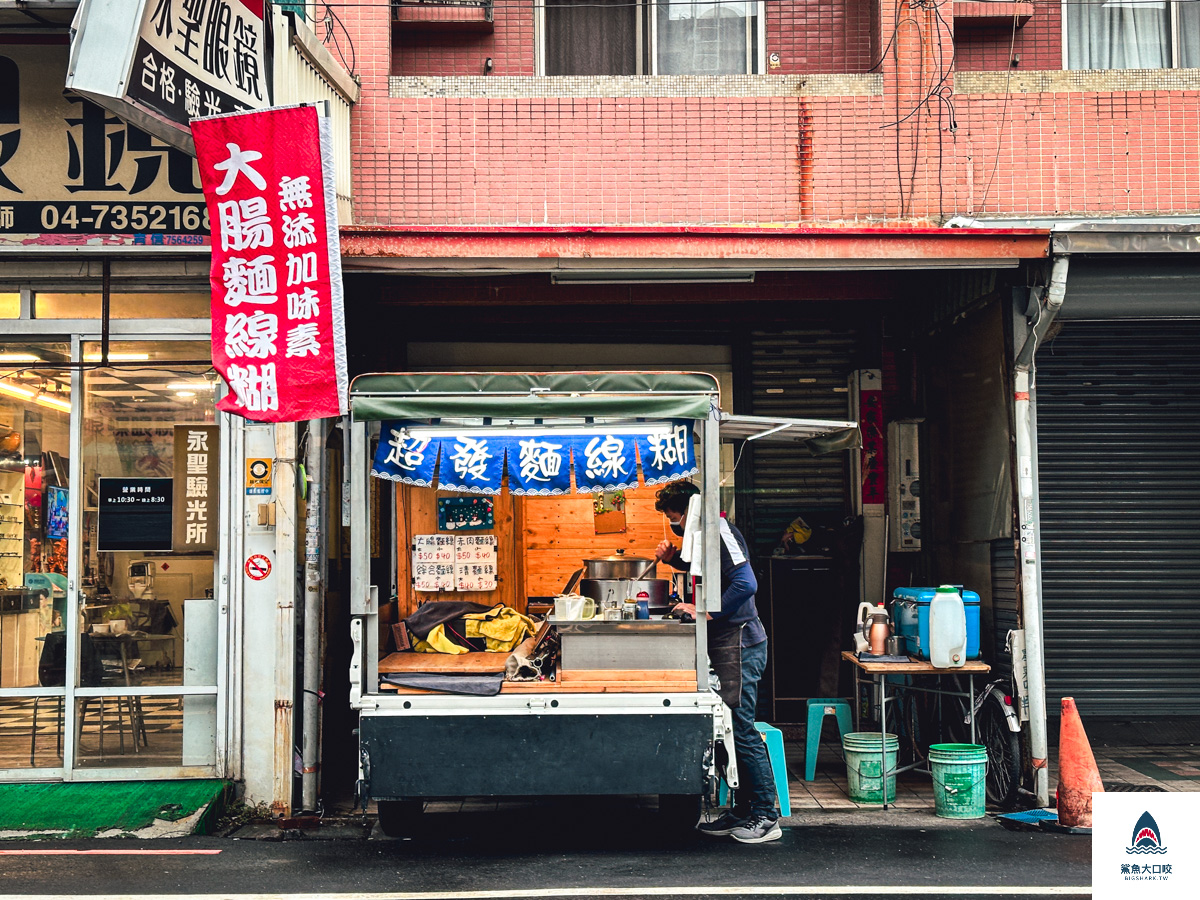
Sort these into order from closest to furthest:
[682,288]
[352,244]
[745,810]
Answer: [745,810], [352,244], [682,288]

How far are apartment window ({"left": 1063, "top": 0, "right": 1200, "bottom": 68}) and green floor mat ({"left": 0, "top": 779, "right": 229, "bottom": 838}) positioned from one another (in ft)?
31.0

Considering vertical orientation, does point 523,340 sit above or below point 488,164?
below

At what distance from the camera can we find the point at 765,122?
9.05 metres

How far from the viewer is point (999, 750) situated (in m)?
8.23

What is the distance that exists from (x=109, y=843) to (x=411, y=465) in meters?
3.35

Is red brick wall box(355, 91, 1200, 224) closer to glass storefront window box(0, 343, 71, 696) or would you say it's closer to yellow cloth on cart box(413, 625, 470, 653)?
glass storefront window box(0, 343, 71, 696)

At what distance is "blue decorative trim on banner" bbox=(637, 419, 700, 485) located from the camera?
6973 mm

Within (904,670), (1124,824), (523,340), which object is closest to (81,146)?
(523,340)

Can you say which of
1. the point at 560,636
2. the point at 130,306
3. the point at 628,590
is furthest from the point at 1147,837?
the point at 130,306

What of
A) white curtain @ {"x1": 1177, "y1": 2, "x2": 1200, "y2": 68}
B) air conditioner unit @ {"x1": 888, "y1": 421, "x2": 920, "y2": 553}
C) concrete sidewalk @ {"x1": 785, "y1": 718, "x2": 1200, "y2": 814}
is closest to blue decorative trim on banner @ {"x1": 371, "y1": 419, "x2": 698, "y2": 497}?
concrete sidewalk @ {"x1": 785, "y1": 718, "x2": 1200, "y2": 814}

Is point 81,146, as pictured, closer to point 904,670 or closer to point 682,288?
point 682,288

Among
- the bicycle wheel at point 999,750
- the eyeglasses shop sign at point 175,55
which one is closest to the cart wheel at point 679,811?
the bicycle wheel at point 999,750

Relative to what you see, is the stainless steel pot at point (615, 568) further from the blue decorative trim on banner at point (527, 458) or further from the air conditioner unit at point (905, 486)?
the air conditioner unit at point (905, 486)

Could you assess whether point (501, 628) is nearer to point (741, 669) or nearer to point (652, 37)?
point (741, 669)
